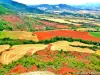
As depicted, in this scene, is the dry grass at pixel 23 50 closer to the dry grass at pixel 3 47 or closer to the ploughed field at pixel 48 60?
the ploughed field at pixel 48 60

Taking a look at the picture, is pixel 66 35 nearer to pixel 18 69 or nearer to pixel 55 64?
pixel 55 64

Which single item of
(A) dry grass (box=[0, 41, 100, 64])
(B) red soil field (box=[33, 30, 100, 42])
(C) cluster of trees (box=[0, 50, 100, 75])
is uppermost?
(C) cluster of trees (box=[0, 50, 100, 75])

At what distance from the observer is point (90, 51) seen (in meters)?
55.9

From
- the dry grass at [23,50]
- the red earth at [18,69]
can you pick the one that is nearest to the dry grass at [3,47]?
the dry grass at [23,50]

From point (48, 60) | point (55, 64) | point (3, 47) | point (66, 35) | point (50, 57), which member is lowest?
point (66, 35)

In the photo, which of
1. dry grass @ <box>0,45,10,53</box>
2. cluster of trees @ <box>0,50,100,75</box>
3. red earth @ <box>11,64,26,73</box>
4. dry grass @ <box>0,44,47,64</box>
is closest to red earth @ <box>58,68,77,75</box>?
cluster of trees @ <box>0,50,100,75</box>

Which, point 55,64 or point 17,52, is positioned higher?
point 55,64

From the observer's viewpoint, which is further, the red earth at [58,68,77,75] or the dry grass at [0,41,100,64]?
the dry grass at [0,41,100,64]

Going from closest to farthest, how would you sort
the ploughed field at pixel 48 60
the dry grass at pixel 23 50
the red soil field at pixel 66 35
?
1. the ploughed field at pixel 48 60
2. the dry grass at pixel 23 50
3. the red soil field at pixel 66 35

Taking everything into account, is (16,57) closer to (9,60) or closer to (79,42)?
(9,60)

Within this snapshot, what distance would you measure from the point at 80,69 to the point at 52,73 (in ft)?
14.0

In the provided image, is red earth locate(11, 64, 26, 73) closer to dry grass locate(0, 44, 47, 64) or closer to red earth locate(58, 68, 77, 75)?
dry grass locate(0, 44, 47, 64)

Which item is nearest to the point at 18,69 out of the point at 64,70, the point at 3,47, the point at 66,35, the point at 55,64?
the point at 55,64

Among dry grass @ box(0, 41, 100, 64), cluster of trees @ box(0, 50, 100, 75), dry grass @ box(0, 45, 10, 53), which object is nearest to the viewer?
cluster of trees @ box(0, 50, 100, 75)
